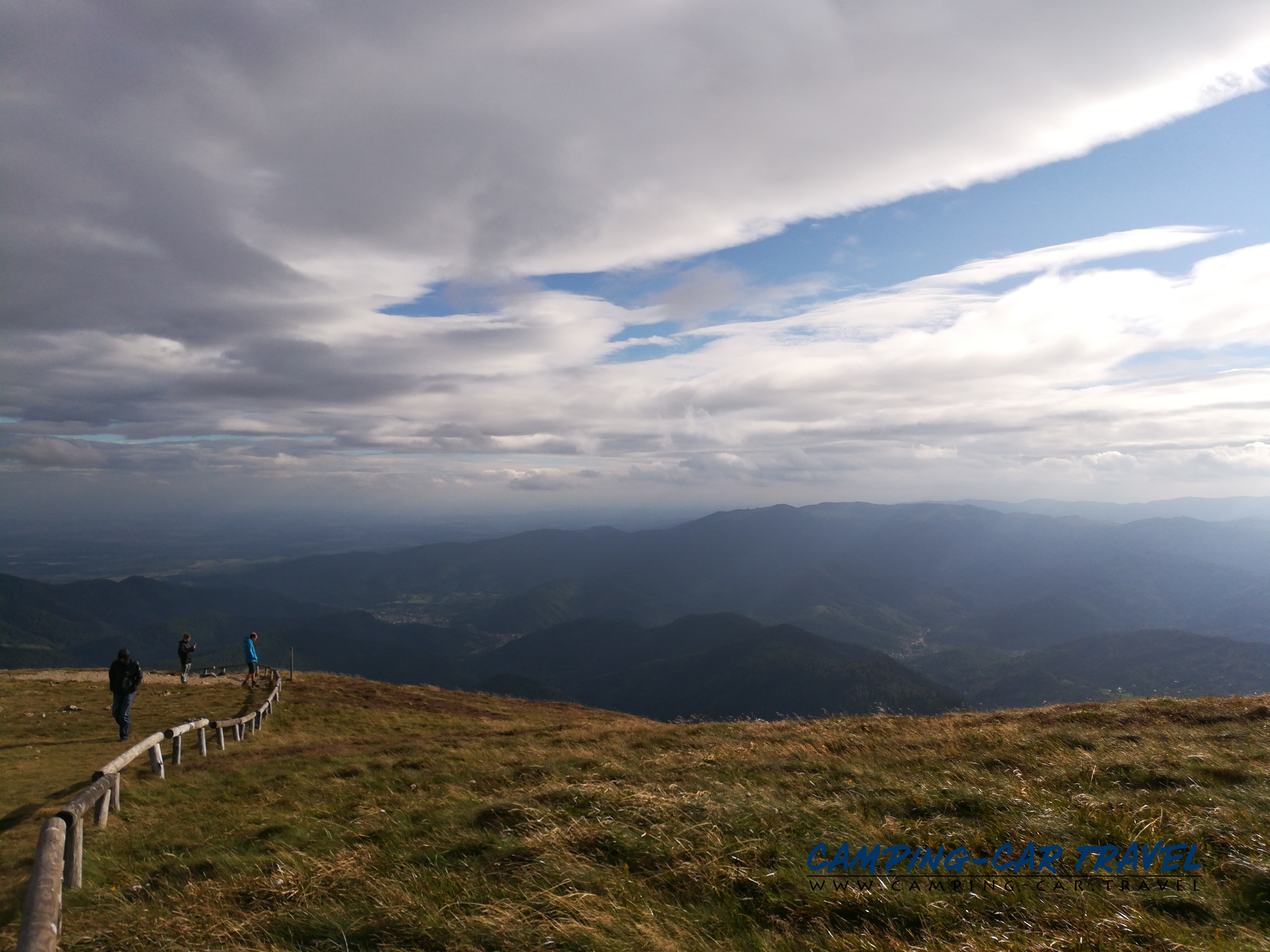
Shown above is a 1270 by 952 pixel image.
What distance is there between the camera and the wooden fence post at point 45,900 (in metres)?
6.46

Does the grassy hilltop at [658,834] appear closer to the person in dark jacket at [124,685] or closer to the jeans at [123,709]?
the jeans at [123,709]

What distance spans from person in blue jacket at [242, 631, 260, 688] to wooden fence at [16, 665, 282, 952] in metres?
14.6

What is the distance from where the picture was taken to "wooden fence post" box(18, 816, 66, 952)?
6.46 meters

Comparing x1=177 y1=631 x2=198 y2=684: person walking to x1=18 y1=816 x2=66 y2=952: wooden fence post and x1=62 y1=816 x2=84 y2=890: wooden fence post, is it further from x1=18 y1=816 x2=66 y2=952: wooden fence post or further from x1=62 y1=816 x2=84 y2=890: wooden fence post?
x1=18 y1=816 x2=66 y2=952: wooden fence post

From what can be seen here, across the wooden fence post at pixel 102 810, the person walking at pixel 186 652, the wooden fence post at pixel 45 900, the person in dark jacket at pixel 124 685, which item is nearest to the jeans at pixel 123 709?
the person in dark jacket at pixel 124 685

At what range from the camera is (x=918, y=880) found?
7355 mm

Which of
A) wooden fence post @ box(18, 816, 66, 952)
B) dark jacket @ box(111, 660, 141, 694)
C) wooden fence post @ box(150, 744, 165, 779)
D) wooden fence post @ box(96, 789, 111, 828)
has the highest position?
wooden fence post @ box(18, 816, 66, 952)

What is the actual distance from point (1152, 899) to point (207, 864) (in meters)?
14.1

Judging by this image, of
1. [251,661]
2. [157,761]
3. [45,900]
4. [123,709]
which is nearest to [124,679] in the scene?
[123,709]

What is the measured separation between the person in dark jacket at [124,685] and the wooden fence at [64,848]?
3281 millimetres

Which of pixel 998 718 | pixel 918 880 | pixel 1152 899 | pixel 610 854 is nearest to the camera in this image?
pixel 1152 899

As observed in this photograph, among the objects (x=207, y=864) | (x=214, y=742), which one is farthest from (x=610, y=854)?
(x=214, y=742)

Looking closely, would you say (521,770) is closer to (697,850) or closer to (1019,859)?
(697,850)

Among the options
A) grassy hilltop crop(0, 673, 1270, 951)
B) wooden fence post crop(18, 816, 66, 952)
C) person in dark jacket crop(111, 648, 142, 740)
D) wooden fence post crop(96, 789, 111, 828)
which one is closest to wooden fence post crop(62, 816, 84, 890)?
grassy hilltop crop(0, 673, 1270, 951)
